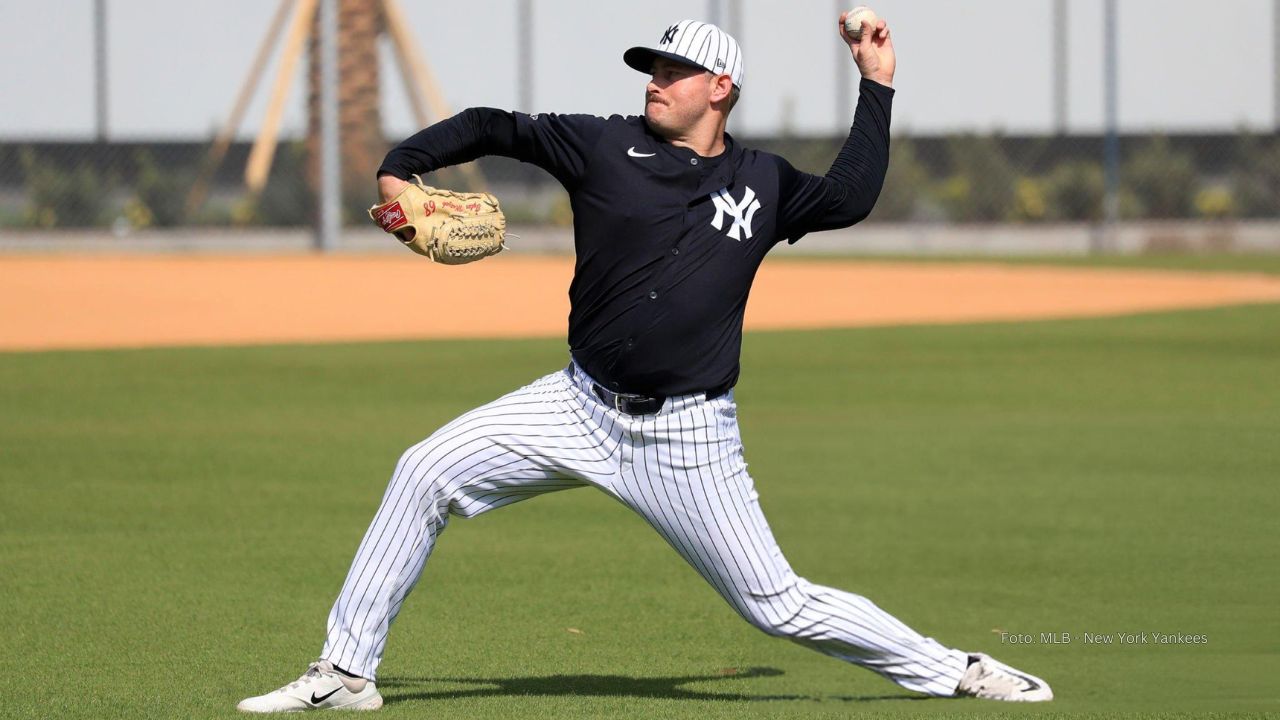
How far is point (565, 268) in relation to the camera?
24406 mm

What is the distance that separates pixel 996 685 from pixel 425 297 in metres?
15.4

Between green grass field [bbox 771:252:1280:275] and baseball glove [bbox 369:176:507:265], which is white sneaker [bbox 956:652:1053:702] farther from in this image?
green grass field [bbox 771:252:1280:275]

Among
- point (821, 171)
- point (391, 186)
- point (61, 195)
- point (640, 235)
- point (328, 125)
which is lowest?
point (640, 235)

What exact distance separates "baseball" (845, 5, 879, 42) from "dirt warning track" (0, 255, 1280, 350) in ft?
35.7

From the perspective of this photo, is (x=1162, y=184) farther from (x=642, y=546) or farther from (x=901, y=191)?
(x=642, y=546)

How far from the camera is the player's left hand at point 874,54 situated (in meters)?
5.11

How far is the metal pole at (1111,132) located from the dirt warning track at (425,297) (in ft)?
15.5

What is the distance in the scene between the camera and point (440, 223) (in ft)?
15.3

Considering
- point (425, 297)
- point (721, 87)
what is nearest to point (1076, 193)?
point (425, 297)

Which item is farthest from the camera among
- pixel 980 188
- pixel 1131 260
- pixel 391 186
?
pixel 980 188

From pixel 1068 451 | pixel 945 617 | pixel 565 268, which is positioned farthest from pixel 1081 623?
pixel 565 268

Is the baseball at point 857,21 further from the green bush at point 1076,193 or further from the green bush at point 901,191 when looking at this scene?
the green bush at point 1076,193

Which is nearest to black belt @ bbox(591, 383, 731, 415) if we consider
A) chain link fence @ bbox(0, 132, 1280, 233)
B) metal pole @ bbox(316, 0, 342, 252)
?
metal pole @ bbox(316, 0, 342, 252)

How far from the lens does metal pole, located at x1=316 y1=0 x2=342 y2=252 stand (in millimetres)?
27422
